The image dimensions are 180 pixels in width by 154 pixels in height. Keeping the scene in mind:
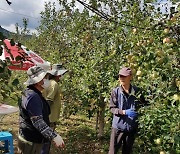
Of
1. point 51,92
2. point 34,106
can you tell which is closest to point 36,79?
point 34,106

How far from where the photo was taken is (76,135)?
6.03 meters

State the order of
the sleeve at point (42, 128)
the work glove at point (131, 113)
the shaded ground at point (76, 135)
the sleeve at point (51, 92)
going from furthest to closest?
1. the shaded ground at point (76, 135)
2. the sleeve at point (51, 92)
3. the work glove at point (131, 113)
4. the sleeve at point (42, 128)

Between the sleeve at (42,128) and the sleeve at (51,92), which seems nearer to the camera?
the sleeve at (42,128)


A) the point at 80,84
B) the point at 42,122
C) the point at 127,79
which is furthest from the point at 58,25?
the point at 42,122

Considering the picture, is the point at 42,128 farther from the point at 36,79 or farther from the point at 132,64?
the point at 132,64

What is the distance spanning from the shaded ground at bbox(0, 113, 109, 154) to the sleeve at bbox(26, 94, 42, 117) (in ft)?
7.09

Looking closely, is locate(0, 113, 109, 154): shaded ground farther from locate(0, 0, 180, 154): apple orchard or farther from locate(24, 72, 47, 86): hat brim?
locate(24, 72, 47, 86): hat brim

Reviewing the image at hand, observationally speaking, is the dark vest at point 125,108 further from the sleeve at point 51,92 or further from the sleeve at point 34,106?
the sleeve at point 34,106

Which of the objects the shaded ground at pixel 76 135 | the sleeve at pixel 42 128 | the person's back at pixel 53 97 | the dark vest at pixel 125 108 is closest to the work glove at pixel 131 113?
the dark vest at pixel 125 108

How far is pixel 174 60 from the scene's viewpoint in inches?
80.3

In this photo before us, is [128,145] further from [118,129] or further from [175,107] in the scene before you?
[175,107]

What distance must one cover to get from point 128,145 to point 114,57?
1540 millimetres

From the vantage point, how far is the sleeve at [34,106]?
9.04 ft

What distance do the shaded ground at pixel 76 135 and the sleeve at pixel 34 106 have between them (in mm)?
2160
